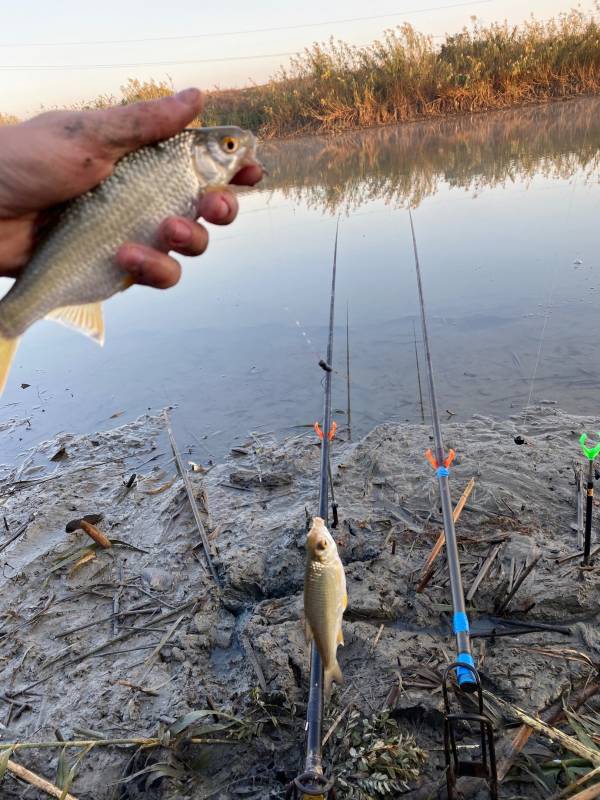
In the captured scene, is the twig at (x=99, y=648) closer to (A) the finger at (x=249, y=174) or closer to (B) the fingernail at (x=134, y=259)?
(B) the fingernail at (x=134, y=259)

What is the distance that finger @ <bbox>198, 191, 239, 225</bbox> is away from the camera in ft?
6.36

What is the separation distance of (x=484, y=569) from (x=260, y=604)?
125 cm

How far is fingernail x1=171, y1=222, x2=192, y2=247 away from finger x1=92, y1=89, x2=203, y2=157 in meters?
0.28

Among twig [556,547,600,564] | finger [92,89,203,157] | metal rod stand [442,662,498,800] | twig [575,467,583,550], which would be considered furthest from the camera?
twig [575,467,583,550]

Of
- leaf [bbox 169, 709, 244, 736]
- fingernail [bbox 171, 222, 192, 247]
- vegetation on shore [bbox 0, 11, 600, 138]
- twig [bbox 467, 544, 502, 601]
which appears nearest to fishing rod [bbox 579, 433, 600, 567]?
twig [bbox 467, 544, 502, 601]

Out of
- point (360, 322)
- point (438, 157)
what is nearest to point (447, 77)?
point (438, 157)

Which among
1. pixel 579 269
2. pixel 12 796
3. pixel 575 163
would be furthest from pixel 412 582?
pixel 575 163

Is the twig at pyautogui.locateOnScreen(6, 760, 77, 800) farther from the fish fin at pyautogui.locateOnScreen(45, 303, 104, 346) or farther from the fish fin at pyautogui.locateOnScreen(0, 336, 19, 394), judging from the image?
the fish fin at pyautogui.locateOnScreen(45, 303, 104, 346)

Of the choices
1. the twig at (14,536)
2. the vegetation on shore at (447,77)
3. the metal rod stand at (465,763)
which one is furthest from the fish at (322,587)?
the vegetation on shore at (447,77)

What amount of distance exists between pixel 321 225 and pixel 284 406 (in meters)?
6.53

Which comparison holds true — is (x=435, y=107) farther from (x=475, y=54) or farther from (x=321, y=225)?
(x=321, y=225)

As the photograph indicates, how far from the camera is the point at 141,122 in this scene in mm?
1824

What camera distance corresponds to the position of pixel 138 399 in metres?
6.25

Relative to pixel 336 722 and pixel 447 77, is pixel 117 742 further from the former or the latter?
pixel 447 77
